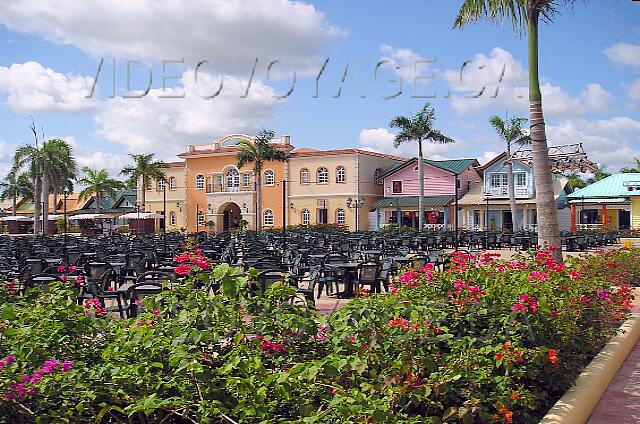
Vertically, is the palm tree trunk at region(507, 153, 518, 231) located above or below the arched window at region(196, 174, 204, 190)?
below

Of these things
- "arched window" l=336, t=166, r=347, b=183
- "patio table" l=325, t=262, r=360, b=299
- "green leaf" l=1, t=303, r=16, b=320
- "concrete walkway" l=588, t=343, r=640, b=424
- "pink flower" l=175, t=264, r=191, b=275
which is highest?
"arched window" l=336, t=166, r=347, b=183

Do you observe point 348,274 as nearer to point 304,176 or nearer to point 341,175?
point 341,175

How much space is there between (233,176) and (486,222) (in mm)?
21891

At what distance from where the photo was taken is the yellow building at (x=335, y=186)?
157ft

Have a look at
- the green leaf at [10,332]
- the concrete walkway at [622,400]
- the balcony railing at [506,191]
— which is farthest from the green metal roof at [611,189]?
the green leaf at [10,332]

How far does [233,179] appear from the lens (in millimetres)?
54094

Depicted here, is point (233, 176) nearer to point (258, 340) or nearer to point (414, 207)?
point (414, 207)

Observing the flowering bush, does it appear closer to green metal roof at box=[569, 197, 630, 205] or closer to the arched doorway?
green metal roof at box=[569, 197, 630, 205]

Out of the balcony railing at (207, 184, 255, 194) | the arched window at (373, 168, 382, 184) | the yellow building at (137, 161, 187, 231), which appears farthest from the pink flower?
the yellow building at (137, 161, 187, 231)

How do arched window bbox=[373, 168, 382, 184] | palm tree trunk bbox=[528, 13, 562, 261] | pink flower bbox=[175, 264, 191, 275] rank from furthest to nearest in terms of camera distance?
arched window bbox=[373, 168, 382, 184] < palm tree trunk bbox=[528, 13, 562, 261] < pink flower bbox=[175, 264, 191, 275]

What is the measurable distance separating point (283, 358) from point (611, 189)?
129ft

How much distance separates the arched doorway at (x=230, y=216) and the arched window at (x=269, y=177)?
498 cm

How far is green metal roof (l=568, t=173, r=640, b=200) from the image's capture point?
37531 millimetres

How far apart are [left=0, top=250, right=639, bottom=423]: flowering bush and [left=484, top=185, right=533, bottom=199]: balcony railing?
38.8 metres
